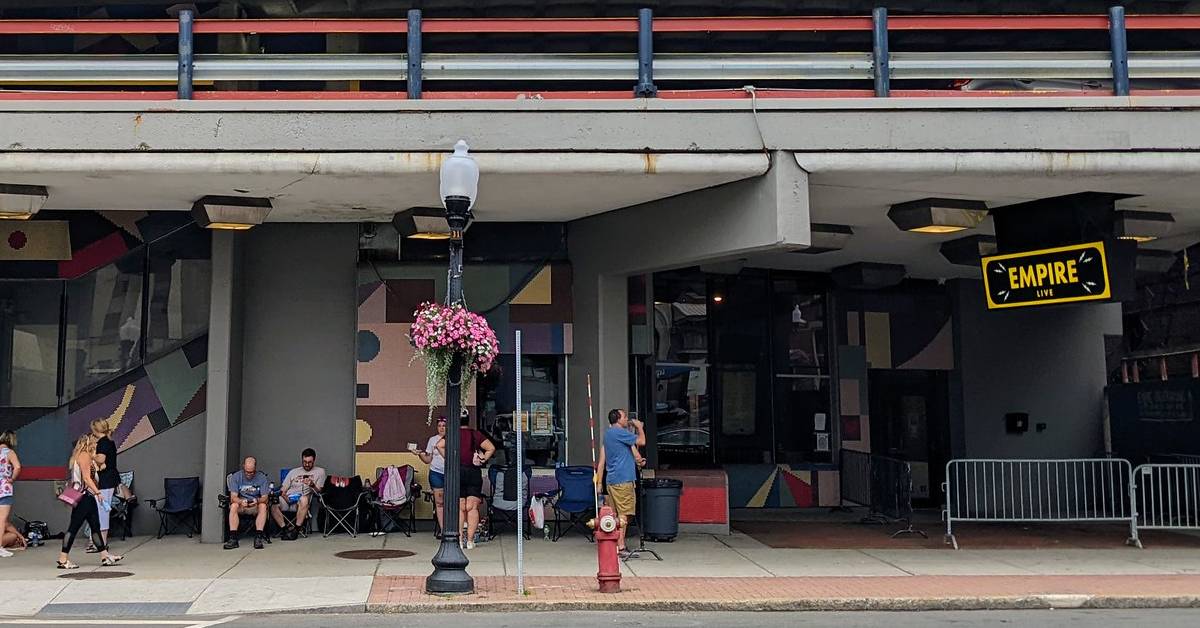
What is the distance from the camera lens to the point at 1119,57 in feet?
38.8

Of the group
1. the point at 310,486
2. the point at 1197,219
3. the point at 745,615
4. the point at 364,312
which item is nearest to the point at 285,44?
the point at 364,312

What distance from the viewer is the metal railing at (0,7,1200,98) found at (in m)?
11.8

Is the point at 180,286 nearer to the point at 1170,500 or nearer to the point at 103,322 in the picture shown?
the point at 103,322

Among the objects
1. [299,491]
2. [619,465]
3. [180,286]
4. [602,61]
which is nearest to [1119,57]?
[602,61]

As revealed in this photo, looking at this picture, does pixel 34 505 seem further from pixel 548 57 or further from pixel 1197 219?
pixel 1197 219

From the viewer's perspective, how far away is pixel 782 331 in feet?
60.5

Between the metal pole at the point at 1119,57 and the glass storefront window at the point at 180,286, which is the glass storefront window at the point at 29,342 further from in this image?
the metal pole at the point at 1119,57

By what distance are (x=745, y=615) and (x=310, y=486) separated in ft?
21.8

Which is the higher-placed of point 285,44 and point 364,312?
point 285,44

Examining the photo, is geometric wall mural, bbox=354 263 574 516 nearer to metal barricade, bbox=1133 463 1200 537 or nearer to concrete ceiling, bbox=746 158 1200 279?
concrete ceiling, bbox=746 158 1200 279

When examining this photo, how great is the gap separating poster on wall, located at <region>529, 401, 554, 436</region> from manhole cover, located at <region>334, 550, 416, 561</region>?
2833mm

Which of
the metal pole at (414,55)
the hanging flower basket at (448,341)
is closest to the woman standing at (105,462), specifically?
the hanging flower basket at (448,341)

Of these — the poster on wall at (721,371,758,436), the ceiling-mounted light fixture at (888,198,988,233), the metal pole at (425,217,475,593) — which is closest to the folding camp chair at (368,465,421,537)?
the metal pole at (425,217,475,593)

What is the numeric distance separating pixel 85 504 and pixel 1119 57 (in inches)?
469
